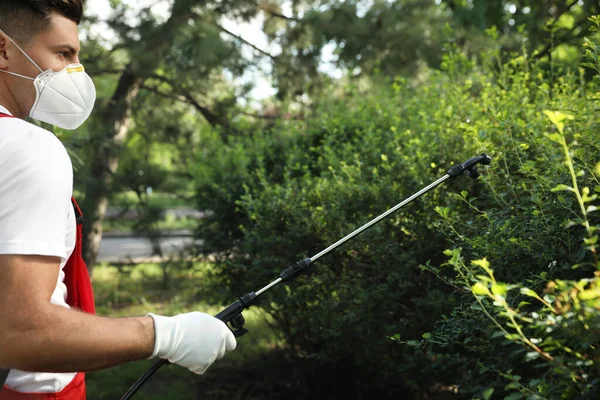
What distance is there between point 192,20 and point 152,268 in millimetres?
4653

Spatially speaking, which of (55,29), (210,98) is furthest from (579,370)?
(210,98)

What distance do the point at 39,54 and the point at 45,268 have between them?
0.80m

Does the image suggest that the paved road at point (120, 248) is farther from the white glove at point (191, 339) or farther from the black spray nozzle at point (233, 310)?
the white glove at point (191, 339)

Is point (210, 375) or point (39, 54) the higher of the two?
point (39, 54)

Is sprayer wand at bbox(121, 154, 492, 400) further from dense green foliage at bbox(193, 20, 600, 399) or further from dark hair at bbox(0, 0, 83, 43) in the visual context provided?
dark hair at bbox(0, 0, 83, 43)

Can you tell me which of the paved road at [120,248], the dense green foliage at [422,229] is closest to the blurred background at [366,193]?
the dense green foliage at [422,229]

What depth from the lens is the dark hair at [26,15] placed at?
5.89ft

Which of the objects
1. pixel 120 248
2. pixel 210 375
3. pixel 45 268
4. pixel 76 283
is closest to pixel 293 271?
pixel 76 283

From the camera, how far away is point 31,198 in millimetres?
1415

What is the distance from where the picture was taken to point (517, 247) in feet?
7.07

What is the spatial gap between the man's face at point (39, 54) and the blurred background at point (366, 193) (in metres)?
1.33

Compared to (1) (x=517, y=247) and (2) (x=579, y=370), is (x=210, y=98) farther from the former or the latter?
(2) (x=579, y=370)

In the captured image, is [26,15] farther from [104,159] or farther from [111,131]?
[111,131]

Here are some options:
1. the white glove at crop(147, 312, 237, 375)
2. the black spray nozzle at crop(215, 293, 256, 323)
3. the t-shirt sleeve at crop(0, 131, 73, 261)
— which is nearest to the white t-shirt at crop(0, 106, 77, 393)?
the t-shirt sleeve at crop(0, 131, 73, 261)
